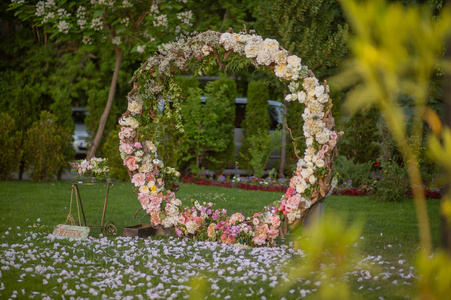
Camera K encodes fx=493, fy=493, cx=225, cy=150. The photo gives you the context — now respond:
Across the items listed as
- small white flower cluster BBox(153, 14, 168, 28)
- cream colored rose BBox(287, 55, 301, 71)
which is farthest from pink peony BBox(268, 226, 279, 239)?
small white flower cluster BBox(153, 14, 168, 28)

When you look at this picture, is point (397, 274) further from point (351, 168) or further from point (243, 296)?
point (351, 168)

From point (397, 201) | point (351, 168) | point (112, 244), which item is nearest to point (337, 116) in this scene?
point (351, 168)

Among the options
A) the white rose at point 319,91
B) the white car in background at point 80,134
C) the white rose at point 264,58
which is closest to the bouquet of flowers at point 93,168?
the white rose at point 264,58

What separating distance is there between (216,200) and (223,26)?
777 cm

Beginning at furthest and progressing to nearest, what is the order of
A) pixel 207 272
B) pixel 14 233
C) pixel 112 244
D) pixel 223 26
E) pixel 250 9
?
pixel 250 9, pixel 223 26, pixel 14 233, pixel 112 244, pixel 207 272

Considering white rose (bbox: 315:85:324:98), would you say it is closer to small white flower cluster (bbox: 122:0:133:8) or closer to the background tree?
the background tree

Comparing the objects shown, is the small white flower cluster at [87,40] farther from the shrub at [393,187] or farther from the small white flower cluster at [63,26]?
the shrub at [393,187]

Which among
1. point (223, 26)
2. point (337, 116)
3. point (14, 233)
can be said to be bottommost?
point (14, 233)

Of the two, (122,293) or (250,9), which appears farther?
(250,9)

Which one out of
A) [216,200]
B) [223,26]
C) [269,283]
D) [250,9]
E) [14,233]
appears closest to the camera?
[269,283]

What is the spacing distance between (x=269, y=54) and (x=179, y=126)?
4.38ft

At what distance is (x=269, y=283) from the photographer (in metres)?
3.55

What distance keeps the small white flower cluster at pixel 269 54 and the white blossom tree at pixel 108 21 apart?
4.25 meters

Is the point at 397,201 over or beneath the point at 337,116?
beneath
